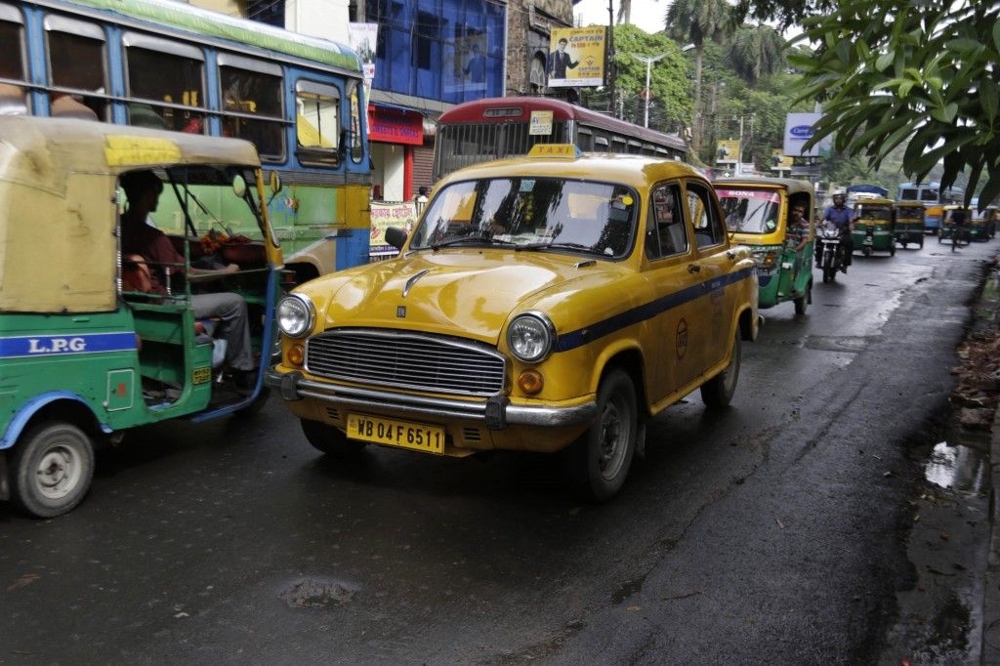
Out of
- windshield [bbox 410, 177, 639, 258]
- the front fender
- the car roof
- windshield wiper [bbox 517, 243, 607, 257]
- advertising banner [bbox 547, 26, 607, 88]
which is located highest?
advertising banner [bbox 547, 26, 607, 88]

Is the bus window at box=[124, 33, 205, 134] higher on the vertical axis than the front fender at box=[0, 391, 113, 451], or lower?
higher

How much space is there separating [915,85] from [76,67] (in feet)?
21.9

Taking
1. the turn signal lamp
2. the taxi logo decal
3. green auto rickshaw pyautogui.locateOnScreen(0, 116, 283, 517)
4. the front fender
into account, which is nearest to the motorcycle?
the taxi logo decal

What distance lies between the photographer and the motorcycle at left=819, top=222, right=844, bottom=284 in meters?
19.1

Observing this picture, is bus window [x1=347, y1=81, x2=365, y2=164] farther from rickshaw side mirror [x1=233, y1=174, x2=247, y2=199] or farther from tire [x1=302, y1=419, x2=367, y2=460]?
tire [x1=302, y1=419, x2=367, y2=460]

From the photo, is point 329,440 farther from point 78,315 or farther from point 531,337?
point 531,337

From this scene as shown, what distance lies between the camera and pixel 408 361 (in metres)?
4.62

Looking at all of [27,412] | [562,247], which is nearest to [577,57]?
[562,247]

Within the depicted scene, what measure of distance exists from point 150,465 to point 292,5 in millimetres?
17973

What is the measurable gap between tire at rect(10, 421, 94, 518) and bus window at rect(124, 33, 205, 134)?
152 inches

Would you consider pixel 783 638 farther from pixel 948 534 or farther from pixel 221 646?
pixel 221 646

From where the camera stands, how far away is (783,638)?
11.7ft

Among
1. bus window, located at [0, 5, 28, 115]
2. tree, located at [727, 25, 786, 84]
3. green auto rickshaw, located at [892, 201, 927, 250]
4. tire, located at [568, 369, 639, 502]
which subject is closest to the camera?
tire, located at [568, 369, 639, 502]

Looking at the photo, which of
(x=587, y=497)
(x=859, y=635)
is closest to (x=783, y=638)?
(x=859, y=635)
